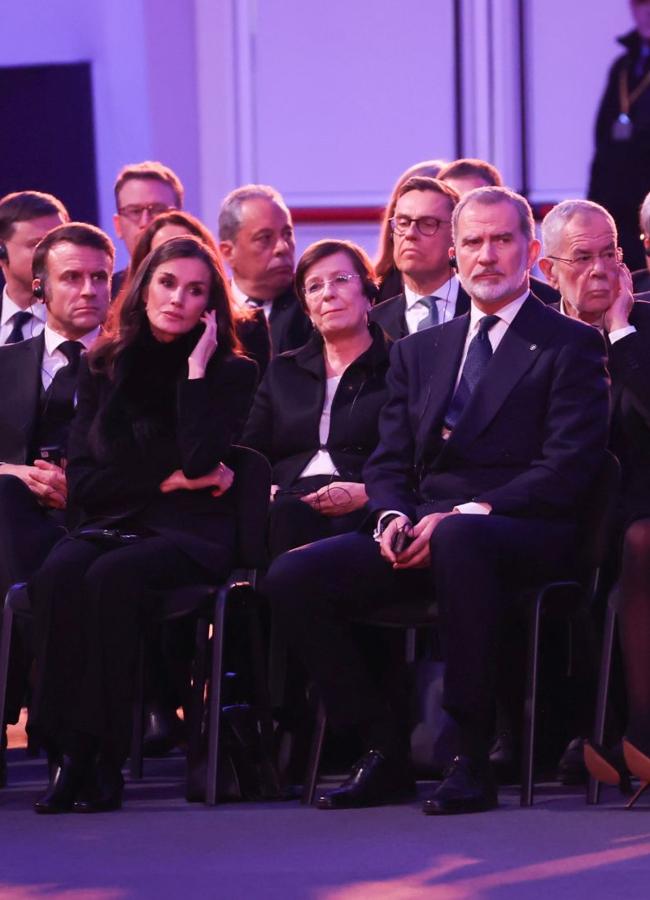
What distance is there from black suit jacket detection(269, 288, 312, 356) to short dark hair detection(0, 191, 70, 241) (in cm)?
82

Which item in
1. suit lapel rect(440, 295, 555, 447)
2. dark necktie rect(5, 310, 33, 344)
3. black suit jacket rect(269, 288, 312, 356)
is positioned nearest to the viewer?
suit lapel rect(440, 295, 555, 447)

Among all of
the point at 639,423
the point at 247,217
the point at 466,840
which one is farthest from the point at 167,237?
the point at 466,840

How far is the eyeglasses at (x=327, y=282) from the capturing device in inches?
228

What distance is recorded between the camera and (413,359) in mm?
5367

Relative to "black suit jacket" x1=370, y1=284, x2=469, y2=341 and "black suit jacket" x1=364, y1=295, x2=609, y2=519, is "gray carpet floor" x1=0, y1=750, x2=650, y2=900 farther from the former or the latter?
"black suit jacket" x1=370, y1=284, x2=469, y2=341

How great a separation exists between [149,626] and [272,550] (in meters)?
0.38

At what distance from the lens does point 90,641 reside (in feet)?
16.5

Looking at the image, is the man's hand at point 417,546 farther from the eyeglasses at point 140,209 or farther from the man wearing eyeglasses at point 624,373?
the eyeglasses at point 140,209

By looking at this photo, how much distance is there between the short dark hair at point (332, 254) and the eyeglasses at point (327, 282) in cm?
4

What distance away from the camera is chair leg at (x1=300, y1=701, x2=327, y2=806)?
4946 millimetres

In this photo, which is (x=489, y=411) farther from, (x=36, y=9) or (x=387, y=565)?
(x=36, y=9)

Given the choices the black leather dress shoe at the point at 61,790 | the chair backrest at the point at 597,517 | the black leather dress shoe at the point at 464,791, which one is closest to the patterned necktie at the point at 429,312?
the chair backrest at the point at 597,517

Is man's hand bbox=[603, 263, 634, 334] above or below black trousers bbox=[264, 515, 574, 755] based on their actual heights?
above

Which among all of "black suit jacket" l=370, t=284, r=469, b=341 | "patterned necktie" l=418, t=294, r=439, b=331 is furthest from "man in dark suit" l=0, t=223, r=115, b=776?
"patterned necktie" l=418, t=294, r=439, b=331
